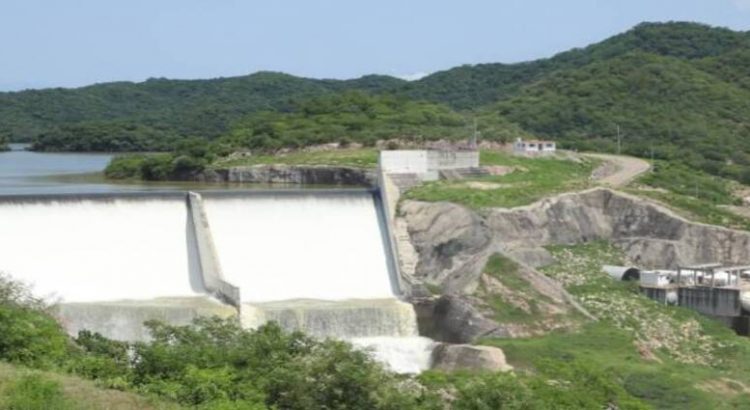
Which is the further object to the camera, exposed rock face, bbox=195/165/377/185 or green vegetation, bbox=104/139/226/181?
green vegetation, bbox=104/139/226/181

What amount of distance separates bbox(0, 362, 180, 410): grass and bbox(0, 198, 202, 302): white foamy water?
46.4ft

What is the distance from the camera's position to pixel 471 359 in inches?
1107

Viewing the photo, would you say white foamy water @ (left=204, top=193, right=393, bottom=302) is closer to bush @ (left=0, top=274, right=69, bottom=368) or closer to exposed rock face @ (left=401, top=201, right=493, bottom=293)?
exposed rock face @ (left=401, top=201, right=493, bottom=293)

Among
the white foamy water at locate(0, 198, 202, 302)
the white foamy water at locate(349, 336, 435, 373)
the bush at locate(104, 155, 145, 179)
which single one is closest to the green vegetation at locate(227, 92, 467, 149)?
the bush at locate(104, 155, 145, 179)

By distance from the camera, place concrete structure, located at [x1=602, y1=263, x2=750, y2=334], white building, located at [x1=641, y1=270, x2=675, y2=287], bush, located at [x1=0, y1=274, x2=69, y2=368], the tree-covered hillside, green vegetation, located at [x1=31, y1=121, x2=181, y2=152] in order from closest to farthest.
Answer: bush, located at [x1=0, y1=274, x2=69, y2=368] < concrete structure, located at [x1=602, y1=263, x2=750, y2=334] < white building, located at [x1=641, y1=270, x2=675, y2=287] < the tree-covered hillside < green vegetation, located at [x1=31, y1=121, x2=181, y2=152]

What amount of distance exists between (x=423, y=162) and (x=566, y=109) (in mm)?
33628

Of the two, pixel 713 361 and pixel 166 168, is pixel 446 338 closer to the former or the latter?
pixel 713 361

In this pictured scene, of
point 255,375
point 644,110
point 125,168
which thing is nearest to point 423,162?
point 125,168

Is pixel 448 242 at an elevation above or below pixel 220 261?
above

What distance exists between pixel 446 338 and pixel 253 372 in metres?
13.5

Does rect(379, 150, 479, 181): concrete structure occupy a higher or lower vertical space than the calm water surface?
higher

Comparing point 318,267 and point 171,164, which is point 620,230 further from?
point 171,164

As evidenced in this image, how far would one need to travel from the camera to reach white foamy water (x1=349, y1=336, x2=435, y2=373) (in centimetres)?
2958

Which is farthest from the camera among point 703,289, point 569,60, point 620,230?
point 569,60
